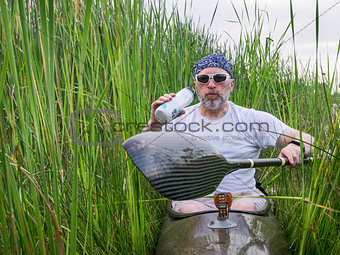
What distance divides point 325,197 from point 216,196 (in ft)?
1.21

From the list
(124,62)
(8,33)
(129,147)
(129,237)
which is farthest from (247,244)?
(8,33)

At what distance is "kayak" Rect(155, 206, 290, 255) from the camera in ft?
3.69

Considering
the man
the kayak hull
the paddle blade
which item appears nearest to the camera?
the paddle blade

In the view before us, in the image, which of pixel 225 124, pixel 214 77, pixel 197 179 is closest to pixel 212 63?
pixel 214 77

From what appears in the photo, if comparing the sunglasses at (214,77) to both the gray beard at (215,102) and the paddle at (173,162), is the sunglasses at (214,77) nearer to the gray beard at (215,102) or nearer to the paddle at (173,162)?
the gray beard at (215,102)

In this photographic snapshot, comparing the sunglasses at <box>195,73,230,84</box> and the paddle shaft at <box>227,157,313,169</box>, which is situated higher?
the sunglasses at <box>195,73,230,84</box>

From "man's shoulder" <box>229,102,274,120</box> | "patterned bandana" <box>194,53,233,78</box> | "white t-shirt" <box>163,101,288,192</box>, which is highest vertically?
"patterned bandana" <box>194,53,233,78</box>

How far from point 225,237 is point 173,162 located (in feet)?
1.50

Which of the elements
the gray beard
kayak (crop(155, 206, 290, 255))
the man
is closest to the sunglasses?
the man

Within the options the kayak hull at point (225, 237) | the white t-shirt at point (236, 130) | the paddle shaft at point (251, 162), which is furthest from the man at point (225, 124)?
the paddle shaft at point (251, 162)

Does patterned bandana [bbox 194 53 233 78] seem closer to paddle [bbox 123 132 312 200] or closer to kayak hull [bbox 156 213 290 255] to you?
kayak hull [bbox 156 213 290 255]

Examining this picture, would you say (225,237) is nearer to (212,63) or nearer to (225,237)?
(225,237)

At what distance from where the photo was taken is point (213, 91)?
2.15 meters

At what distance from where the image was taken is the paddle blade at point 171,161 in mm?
850
